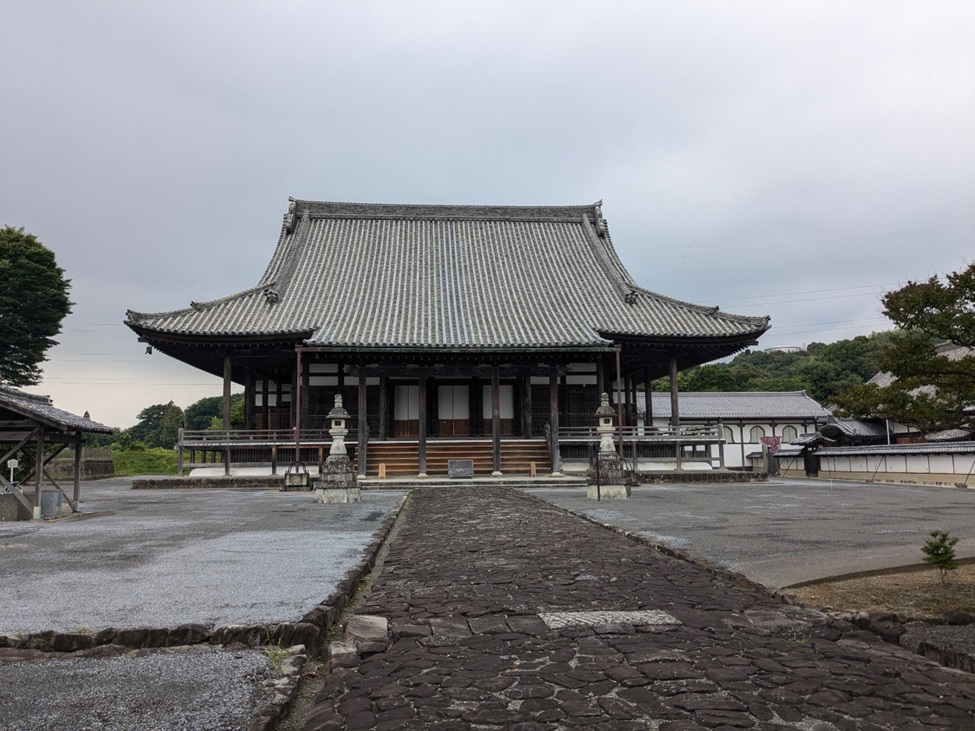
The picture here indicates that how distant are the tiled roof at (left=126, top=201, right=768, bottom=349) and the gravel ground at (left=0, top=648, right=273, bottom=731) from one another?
18.0 meters

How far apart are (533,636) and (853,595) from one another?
279 centimetres

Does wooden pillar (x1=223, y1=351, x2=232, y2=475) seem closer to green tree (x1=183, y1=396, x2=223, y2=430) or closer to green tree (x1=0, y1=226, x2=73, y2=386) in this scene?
green tree (x1=0, y1=226, x2=73, y2=386)

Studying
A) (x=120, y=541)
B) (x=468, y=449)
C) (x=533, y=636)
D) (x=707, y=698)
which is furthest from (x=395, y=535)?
(x=468, y=449)

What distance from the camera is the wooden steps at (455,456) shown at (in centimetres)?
2244

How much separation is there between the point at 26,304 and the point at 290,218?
1817 cm

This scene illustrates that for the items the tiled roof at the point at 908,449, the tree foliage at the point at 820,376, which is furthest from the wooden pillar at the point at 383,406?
the tree foliage at the point at 820,376

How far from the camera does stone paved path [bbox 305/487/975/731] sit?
3.15 meters

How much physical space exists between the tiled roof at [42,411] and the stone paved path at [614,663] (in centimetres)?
769

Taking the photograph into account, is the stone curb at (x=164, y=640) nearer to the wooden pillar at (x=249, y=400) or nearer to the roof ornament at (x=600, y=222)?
the wooden pillar at (x=249, y=400)

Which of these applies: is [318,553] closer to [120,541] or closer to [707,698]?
[120,541]

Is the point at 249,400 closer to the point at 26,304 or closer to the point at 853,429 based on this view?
the point at 26,304

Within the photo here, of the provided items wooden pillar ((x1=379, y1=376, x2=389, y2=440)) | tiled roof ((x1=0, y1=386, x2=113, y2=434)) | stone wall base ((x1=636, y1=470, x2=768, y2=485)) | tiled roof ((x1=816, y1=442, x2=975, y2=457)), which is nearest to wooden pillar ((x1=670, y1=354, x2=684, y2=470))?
stone wall base ((x1=636, y1=470, x2=768, y2=485))

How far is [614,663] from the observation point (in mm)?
3867

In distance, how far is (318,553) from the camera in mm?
7355
